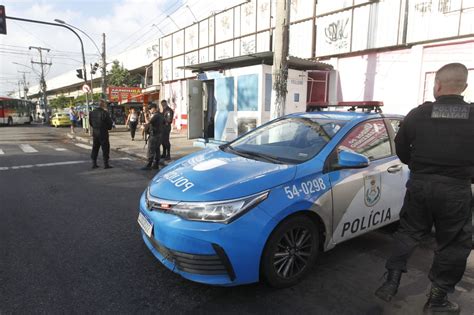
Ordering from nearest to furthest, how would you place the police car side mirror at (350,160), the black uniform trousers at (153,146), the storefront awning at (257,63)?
the police car side mirror at (350,160) → the black uniform trousers at (153,146) → the storefront awning at (257,63)

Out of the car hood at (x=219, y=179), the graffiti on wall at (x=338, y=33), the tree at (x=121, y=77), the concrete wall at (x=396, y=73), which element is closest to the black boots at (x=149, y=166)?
the car hood at (x=219, y=179)

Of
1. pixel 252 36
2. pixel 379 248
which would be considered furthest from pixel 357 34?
→ pixel 379 248

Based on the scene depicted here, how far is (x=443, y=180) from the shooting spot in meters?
2.46

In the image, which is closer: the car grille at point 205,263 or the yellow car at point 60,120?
the car grille at point 205,263

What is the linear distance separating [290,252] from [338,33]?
10706 millimetres

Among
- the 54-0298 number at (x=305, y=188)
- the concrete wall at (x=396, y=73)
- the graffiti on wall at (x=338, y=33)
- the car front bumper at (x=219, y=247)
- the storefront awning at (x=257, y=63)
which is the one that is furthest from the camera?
the graffiti on wall at (x=338, y=33)

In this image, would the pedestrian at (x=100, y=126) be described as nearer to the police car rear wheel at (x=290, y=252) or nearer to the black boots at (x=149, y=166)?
the black boots at (x=149, y=166)

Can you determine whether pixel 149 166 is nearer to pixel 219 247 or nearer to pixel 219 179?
pixel 219 179

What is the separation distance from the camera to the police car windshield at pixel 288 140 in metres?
3.36

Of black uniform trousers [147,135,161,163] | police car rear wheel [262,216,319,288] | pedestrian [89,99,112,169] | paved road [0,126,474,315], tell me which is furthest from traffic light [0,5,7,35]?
police car rear wheel [262,216,319,288]

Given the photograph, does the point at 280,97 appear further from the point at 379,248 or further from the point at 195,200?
the point at 195,200

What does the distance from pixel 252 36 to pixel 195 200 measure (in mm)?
14123

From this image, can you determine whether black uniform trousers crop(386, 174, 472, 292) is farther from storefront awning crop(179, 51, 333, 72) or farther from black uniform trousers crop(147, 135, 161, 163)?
storefront awning crop(179, 51, 333, 72)

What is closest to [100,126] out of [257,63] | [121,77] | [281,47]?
[281,47]
